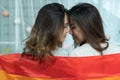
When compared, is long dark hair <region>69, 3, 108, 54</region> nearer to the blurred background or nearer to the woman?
the woman

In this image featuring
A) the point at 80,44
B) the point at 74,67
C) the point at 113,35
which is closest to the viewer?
the point at 74,67

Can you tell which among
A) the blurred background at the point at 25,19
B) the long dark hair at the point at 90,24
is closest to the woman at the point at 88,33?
the long dark hair at the point at 90,24

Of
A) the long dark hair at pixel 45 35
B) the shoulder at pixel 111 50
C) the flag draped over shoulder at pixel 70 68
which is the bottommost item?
the flag draped over shoulder at pixel 70 68

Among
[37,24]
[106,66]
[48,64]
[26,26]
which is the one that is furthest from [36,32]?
[26,26]

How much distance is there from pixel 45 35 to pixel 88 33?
222 millimetres

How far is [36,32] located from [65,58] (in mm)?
202

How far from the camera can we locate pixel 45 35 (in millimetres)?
1499

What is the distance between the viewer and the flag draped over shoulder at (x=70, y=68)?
4.89ft

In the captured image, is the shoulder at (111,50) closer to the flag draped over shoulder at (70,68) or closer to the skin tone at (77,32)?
the flag draped over shoulder at (70,68)

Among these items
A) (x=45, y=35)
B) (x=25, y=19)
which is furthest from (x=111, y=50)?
(x=25, y=19)

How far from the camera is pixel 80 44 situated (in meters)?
1.60

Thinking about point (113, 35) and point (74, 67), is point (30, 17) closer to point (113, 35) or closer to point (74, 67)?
point (113, 35)

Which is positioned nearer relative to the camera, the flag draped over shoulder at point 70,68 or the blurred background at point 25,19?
the flag draped over shoulder at point 70,68

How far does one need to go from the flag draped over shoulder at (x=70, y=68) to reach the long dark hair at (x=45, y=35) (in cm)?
6
